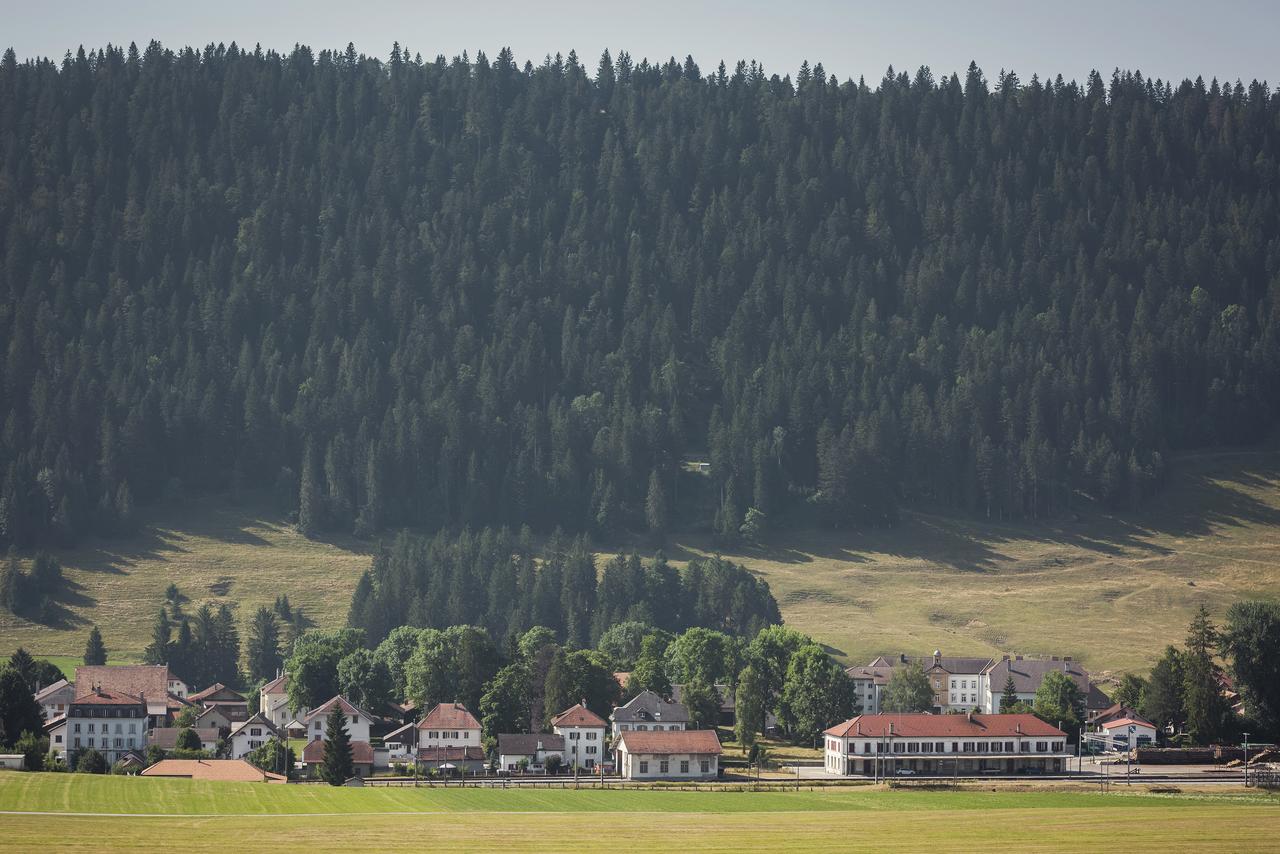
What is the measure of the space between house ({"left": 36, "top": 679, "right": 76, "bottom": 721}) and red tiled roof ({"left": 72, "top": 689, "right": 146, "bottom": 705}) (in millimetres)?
2911

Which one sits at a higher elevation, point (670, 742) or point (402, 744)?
point (670, 742)

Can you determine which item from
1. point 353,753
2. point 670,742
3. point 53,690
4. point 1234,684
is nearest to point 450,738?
point 353,753

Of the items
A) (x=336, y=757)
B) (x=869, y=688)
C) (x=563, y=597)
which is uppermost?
(x=563, y=597)

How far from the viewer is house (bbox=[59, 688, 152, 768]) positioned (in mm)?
126188

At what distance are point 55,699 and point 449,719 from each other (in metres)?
31.7

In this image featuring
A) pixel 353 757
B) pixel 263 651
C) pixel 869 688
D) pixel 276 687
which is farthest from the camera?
pixel 263 651

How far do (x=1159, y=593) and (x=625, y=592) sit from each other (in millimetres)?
57244

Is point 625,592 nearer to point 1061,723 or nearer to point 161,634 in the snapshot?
point 161,634

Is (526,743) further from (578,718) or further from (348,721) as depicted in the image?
(348,721)

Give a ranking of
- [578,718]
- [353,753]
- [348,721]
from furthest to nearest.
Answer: [348,721]
[578,718]
[353,753]

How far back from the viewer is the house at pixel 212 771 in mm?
106188

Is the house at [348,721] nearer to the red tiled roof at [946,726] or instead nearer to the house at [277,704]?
the house at [277,704]

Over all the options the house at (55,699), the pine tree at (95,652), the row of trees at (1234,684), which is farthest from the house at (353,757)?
the row of trees at (1234,684)

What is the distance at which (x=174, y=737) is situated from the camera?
12750 centimetres
